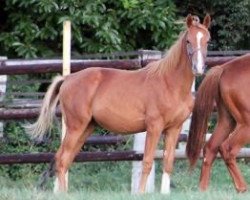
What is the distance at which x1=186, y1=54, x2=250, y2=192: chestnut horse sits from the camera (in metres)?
8.59

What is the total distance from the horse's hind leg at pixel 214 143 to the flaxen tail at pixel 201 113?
0.44 feet

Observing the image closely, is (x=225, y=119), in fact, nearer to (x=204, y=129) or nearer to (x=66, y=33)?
(x=204, y=129)

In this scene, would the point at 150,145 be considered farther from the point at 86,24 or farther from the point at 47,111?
the point at 86,24

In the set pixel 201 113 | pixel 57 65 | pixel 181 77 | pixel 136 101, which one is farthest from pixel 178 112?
pixel 57 65

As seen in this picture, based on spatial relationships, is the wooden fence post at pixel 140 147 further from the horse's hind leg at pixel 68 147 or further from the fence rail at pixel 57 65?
the horse's hind leg at pixel 68 147

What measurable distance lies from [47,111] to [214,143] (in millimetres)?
1888

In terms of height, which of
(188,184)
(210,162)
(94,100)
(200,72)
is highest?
(200,72)

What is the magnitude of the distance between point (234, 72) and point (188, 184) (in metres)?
1.84

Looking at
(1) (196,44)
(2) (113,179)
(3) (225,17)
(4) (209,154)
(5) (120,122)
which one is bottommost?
(2) (113,179)

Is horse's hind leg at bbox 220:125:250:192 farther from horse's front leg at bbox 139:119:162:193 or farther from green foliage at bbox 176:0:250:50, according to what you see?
green foliage at bbox 176:0:250:50

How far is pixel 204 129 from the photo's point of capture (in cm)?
870

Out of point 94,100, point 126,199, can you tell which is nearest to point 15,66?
point 94,100

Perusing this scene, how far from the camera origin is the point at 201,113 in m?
8.76

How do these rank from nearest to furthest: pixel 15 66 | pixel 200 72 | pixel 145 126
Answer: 1. pixel 200 72
2. pixel 145 126
3. pixel 15 66
